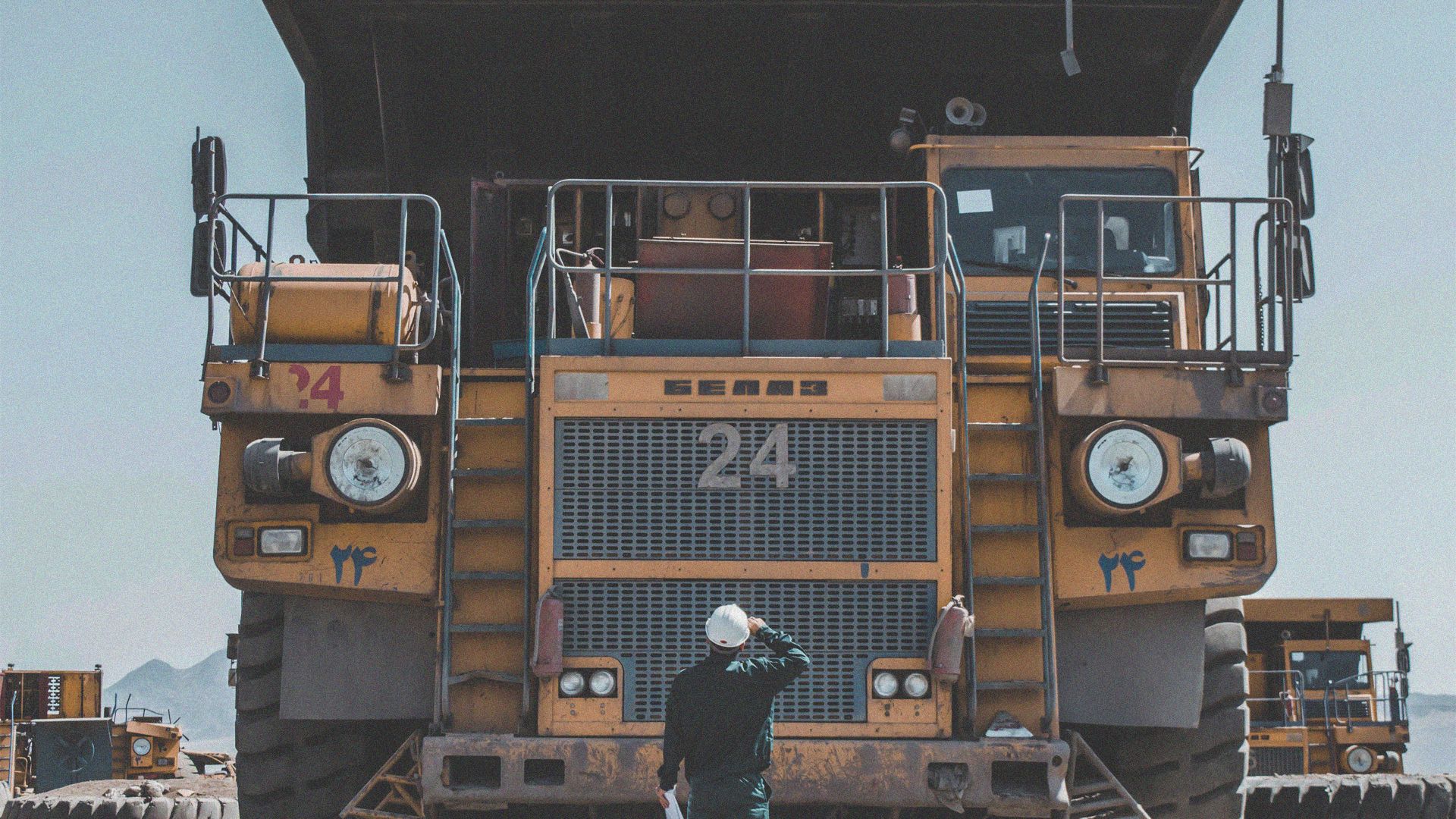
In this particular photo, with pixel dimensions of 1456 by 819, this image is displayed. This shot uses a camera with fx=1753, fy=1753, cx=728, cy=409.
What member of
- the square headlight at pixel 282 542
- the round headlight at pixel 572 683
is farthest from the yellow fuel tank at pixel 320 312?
the round headlight at pixel 572 683

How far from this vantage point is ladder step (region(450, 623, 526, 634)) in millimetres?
7652

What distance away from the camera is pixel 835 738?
7.39 metres

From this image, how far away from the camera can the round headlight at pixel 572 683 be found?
7480mm

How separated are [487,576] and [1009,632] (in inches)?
90.5

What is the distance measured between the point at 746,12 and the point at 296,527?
4.07m

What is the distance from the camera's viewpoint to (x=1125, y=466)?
7668mm

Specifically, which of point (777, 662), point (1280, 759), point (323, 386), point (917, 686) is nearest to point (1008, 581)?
point (917, 686)

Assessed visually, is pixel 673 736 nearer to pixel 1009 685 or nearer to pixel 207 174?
pixel 1009 685

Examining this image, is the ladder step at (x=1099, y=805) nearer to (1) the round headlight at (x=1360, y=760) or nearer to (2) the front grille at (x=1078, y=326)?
(2) the front grille at (x=1078, y=326)

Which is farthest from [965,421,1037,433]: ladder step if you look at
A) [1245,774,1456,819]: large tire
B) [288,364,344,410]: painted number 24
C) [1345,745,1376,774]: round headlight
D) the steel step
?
[1345,745,1376,774]: round headlight

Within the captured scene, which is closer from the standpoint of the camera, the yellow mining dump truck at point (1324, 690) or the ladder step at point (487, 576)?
the ladder step at point (487, 576)

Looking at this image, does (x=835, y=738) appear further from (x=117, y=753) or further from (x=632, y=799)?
(x=117, y=753)

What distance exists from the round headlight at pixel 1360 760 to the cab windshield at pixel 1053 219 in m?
17.0

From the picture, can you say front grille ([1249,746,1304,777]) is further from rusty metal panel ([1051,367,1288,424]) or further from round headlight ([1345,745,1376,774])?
rusty metal panel ([1051,367,1288,424])
